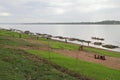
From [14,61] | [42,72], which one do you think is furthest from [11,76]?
[14,61]

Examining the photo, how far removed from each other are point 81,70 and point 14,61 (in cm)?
818

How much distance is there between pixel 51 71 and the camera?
2784 centimetres

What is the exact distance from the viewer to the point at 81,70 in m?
30.9

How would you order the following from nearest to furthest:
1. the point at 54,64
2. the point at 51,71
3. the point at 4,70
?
the point at 4,70 < the point at 51,71 < the point at 54,64

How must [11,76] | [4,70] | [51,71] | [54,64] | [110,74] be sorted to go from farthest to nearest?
[54,64] < [110,74] < [51,71] < [4,70] < [11,76]

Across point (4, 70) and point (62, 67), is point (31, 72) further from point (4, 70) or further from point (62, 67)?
point (62, 67)

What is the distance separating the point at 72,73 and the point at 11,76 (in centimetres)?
807

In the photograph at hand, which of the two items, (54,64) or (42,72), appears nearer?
(42,72)

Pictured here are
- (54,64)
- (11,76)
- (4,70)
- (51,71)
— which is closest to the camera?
(11,76)

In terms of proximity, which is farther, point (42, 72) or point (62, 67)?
point (62, 67)

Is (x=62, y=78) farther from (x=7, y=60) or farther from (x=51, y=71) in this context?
(x=7, y=60)

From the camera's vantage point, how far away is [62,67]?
104 feet

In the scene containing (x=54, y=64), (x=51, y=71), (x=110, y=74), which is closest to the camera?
(x=51, y=71)

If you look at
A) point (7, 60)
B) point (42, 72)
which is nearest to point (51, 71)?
point (42, 72)
